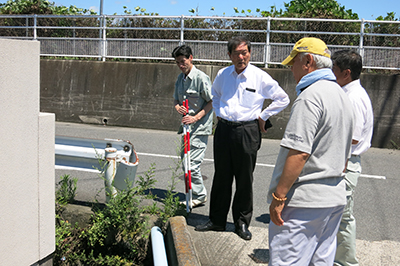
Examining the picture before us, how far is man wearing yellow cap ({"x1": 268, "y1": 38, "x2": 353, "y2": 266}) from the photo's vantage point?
93.5 inches

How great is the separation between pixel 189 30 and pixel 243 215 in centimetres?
816

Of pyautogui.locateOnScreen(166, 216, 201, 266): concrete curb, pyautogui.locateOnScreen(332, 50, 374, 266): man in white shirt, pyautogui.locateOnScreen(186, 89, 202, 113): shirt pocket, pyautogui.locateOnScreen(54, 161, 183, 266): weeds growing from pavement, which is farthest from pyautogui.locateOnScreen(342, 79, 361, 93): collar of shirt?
pyautogui.locateOnScreen(54, 161, 183, 266): weeds growing from pavement

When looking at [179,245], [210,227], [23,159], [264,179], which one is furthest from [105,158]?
[264,179]

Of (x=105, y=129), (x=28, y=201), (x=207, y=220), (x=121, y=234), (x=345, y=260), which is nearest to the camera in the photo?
(x=28, y=201)

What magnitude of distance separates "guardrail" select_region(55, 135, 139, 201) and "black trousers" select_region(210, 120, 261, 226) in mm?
964

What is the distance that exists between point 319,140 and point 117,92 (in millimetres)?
9536

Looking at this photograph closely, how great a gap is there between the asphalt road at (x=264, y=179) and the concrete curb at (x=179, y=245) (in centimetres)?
80

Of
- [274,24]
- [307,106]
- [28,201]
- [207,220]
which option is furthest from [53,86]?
[307,106]

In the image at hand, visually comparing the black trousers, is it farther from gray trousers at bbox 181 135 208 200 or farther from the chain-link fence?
the chain-link fence

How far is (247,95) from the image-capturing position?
13.5 feet

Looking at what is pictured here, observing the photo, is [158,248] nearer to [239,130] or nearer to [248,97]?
[239,130]

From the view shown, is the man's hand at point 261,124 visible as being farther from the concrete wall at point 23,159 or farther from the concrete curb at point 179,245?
the concrete wall at point 23,159

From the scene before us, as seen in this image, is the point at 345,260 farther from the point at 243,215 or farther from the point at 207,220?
the point at 207,220

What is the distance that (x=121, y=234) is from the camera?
13.3 ft
